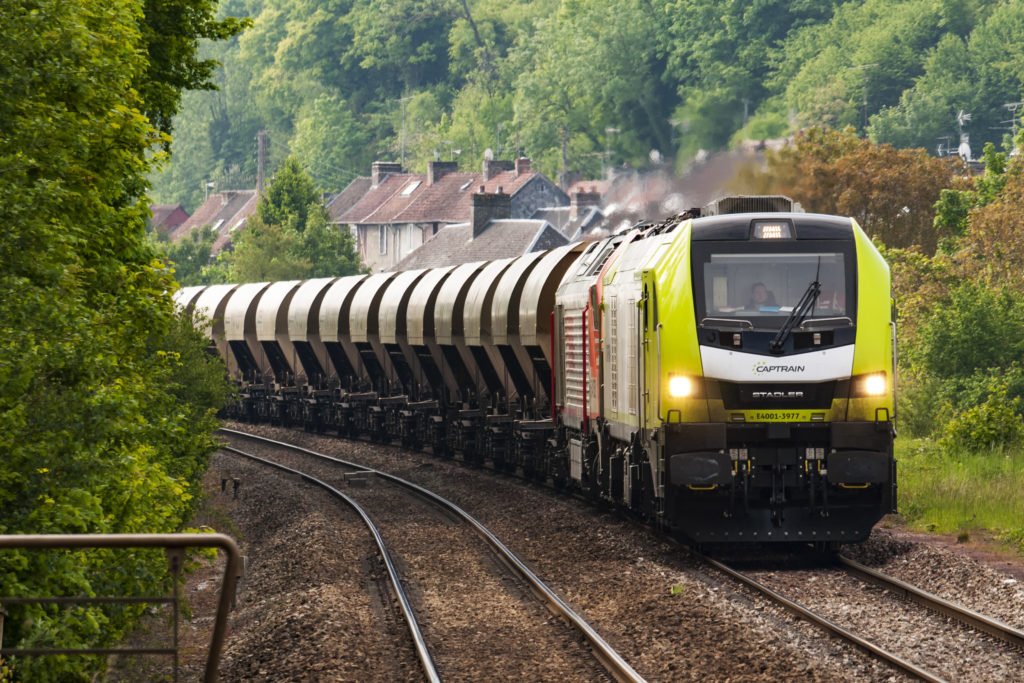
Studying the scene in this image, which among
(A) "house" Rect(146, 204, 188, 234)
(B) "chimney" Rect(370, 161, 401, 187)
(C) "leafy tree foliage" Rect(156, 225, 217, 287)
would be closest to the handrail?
(C) "leafy tree foliage" Rect(156, 225, 217, 287)

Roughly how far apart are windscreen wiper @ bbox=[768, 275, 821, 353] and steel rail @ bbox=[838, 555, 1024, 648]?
235 cm

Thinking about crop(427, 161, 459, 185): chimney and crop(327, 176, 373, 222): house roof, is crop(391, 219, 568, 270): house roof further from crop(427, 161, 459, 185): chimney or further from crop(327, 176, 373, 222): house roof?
crop(327, 176, 373, 222): house roof

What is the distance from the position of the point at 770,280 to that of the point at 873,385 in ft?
4.85

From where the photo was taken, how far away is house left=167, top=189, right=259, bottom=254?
121 meters

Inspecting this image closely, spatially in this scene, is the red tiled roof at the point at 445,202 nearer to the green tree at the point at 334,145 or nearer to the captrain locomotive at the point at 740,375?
the green tree at the point at 334,145

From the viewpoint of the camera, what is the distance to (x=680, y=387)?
1510 centimetres

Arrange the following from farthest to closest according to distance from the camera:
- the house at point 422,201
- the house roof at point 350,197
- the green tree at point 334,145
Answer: the green tree at point 334,145 < the house roof at point 350,197 < the house at point 422,201

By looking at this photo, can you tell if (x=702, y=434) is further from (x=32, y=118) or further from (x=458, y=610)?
(x=32, y=118)

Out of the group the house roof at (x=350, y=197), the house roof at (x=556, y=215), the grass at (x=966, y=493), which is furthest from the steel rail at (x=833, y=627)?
the house roof at (x=350, y=197)

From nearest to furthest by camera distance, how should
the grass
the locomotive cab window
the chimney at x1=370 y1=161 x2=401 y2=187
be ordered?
the locomotive cab window
the grass
the chimney at x1=370 y1=161 x2=401 y2=187

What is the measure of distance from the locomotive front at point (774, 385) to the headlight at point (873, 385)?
1 centimetres

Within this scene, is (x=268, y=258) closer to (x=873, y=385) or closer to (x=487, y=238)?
(x=487, y=238)

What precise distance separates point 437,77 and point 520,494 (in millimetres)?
126444

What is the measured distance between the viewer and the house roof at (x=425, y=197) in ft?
312
